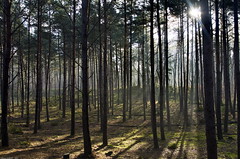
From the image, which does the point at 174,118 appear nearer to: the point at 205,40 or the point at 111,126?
the point at 111,126

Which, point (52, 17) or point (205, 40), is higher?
point (52, 17)

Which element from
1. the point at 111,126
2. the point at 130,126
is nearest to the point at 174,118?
the point at 130,126

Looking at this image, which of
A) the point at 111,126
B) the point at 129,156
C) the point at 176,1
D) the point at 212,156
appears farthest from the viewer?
the point at 111,126

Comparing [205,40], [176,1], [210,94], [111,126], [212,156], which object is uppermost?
[176,1]

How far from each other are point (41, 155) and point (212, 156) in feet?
24.5

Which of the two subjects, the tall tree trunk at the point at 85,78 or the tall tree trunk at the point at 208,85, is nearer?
the tall tree trunk at the point at 208,85

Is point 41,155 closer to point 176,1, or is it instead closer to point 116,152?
point 116,152

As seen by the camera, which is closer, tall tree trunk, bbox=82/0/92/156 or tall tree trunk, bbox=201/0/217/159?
tall tree trunk, bbox=201/0/217/159

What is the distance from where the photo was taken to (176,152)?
10.6 meters

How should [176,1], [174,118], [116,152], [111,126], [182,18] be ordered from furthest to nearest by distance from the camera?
[174,118] → [111,126] → [182,18] → [176,1] → [116,152]

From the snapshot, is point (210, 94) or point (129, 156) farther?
point (129, 156)

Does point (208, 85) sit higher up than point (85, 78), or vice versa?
point (85, 78)

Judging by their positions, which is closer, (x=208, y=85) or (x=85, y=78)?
(x=208, y=85)

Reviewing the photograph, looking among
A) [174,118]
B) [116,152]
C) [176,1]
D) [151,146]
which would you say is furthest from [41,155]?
[174,118]
